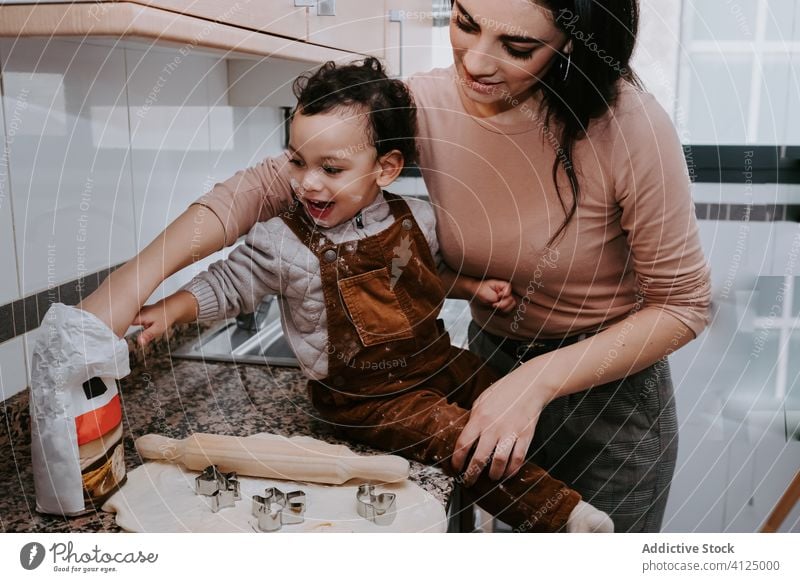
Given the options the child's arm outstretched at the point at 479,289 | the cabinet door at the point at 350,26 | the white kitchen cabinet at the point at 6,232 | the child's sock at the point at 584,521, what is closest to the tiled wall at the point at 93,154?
the white kitchen cabinet at the point at 6,232

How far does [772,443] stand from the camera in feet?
2.14

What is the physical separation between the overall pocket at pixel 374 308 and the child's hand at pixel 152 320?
0.42ft

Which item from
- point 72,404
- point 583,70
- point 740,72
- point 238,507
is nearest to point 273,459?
point 238,507

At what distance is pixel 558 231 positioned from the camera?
0.60 m

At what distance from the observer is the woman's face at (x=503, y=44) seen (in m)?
0.52

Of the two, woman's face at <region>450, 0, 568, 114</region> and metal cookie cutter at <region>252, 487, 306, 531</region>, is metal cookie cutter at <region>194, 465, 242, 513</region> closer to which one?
metal cookie cutter at <region>252, 487, 306, 531</region>

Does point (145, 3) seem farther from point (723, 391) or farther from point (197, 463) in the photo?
point (723, 391)

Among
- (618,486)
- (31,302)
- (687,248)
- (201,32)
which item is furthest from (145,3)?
(618,486)

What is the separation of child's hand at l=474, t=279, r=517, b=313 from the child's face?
0.42 feet

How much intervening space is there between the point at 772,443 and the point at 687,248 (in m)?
0.22

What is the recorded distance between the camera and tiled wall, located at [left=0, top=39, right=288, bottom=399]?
1.80 feet

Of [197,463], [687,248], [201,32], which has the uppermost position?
[201,32]

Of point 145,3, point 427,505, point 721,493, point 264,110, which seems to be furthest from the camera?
point 264,110

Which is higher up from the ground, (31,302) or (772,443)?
(31,302)
